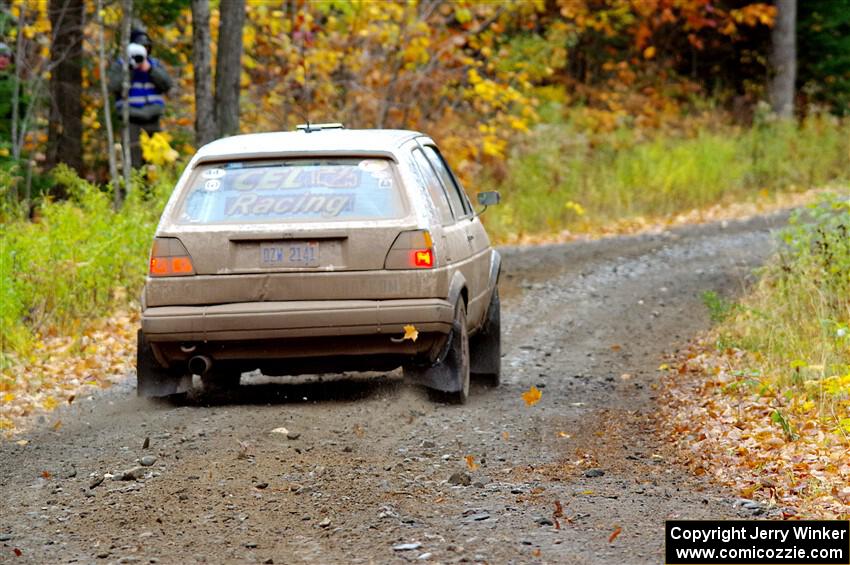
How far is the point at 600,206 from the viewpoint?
22.4 m

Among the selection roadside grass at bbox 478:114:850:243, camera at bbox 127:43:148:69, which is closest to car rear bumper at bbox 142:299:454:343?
camera at bbox 127:43:148:69

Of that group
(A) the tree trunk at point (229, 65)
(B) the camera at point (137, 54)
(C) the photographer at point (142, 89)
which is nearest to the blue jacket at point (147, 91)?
(C) the photographer at point (142, 89)

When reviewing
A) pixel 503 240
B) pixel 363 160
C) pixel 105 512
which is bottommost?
pixel 503 240

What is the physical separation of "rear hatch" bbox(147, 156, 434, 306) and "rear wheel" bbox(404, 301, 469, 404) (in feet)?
1.77

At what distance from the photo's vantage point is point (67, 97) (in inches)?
800

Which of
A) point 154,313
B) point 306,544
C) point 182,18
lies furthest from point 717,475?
point 182,18

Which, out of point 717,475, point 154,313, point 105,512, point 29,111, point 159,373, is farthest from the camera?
point 29,111

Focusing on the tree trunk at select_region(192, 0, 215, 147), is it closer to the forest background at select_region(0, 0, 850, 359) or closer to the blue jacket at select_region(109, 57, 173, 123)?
the forest background at select_region(0, 0, 850, 359)

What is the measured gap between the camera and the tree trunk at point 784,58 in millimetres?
28281

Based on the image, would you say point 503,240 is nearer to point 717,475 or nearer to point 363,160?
point 363,160

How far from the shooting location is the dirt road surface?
5.60m

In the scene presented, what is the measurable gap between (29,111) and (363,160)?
34.0 feet
